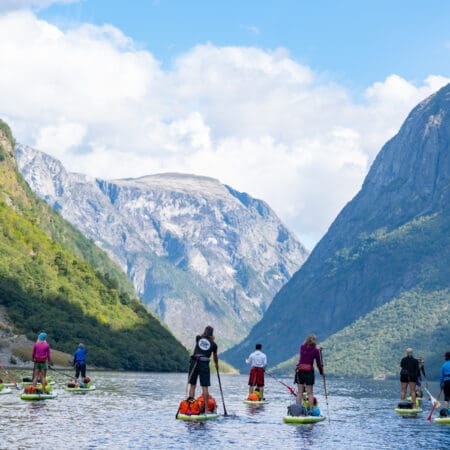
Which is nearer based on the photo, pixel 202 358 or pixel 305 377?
pixel 202 358

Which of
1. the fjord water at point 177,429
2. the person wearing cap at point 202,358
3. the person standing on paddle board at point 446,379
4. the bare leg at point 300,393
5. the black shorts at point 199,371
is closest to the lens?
the fjord water at point 177,429

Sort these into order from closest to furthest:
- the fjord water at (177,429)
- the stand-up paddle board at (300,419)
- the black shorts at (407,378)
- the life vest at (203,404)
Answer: the fjord water at (177,429) → the life vest at (203,404) → the stand-up paddle board at (300,419) → the black shorts at (407,378)

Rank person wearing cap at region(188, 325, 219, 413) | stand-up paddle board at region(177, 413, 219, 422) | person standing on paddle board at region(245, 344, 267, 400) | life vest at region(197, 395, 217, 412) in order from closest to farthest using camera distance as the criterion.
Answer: stand-up paddle board at region(177, 413, 219, 422), person wearing cap at region(188, 325, 219, 413), life vest at region(197, 395, 217, 412), person standing on paddle board at region(245, 344, 267, 400)

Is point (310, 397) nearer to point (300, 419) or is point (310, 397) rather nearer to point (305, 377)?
point (300, 419)

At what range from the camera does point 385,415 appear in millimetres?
50562

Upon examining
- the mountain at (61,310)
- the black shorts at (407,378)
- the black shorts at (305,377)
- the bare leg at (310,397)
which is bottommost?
the bare leg at (310,397)

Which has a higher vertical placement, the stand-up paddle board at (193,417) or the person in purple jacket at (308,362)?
the person in purple jacket at (308,362)

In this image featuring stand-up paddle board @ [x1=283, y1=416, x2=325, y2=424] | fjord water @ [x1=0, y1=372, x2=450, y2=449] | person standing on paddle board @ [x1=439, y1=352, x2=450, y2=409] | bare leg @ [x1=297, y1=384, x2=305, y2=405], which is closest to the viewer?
fjord water @ [x1=0, y1=372, x2=450, y2=449]

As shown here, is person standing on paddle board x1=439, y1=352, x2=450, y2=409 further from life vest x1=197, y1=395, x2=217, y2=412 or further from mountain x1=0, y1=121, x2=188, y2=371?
mountain x1=0, y1=121, x2=188, y2=371

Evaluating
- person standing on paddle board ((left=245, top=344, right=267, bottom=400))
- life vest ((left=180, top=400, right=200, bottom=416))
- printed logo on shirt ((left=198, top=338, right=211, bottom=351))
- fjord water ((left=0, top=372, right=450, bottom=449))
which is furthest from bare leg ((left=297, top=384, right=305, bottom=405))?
person standing on paddle board ((left=245, top=344, right=267, bottom=400))

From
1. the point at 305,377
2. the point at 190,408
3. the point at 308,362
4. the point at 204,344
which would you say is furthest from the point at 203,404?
the point at 308,362

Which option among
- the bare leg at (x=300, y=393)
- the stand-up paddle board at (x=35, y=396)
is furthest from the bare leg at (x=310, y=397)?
the stand-up paddle board at (x=35, y=396)

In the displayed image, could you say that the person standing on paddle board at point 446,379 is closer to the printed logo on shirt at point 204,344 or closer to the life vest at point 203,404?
the life vest at point 203,404

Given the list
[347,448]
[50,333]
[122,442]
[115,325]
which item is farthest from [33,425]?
[115,325]
